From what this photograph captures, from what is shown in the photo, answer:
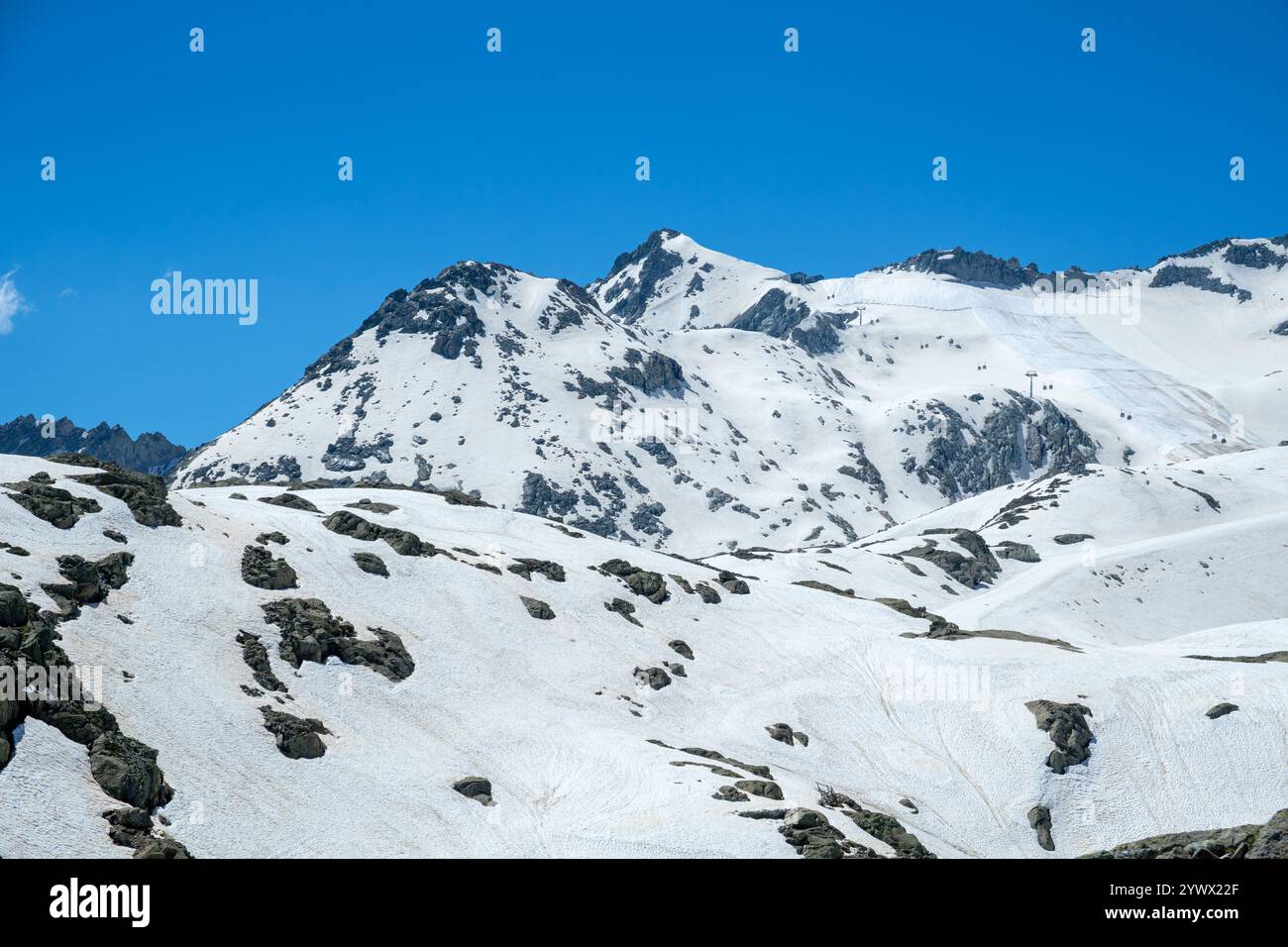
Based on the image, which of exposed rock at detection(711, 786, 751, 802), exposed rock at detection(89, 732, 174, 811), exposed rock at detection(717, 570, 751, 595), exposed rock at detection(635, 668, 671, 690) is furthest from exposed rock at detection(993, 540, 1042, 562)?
exposed rock at detection(89, 732, 174, 811)

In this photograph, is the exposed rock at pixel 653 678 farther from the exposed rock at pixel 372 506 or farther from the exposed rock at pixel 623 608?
the exposed rock at pixel 372 506

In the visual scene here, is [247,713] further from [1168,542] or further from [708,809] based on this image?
[1168,542]

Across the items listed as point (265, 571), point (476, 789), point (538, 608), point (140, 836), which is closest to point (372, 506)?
point (538, 608)

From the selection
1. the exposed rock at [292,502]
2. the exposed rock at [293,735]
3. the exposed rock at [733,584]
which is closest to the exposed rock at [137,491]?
the exposed rock at [292,502]

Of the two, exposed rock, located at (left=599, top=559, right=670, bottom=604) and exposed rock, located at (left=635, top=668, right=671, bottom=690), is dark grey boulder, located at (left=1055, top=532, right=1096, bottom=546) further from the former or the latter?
exposed rock, located at (left=635, top=668, right=671, bottom=690)

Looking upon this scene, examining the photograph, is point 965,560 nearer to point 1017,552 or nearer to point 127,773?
point 1017,552

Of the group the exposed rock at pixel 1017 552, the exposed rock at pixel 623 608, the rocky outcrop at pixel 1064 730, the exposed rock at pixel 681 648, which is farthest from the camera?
the exposed rock at pixel 1017 552
